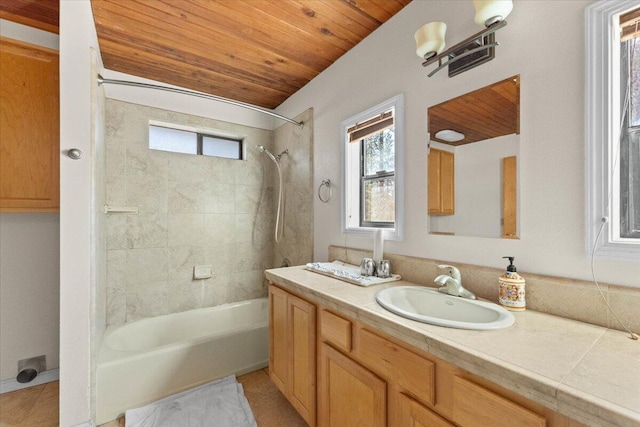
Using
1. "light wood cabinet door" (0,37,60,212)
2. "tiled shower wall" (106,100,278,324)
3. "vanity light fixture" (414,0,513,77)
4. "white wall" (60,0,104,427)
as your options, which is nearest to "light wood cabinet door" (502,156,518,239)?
"vanity light fixture" (414,0,513,77)

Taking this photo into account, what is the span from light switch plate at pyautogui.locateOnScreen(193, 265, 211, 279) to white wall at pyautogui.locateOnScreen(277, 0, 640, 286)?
6.25ft

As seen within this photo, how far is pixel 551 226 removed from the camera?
3.37ft

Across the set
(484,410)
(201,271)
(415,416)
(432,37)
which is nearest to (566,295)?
(484,410)

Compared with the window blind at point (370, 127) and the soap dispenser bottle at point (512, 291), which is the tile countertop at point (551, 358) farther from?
the window blind at point (370, 127)

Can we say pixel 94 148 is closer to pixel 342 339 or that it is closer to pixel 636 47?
pixel 342 339

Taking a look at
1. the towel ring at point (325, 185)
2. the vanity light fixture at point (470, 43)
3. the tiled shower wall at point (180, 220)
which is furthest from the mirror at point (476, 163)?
the tiled shower wall at point (180, 220)

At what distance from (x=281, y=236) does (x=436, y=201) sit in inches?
72.4

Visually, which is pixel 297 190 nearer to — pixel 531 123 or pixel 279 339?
pixel 279 339

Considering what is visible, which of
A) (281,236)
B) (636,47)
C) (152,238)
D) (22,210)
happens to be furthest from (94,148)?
(636,47)

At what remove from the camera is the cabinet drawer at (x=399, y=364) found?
2.77 ft

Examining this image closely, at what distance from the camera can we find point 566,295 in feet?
3.16

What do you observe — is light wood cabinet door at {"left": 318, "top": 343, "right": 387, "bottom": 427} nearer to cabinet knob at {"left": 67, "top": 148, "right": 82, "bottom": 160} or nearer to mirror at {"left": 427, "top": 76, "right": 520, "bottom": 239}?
mirror at {"left": 427, "top": 76, "right": 520, "bottom": 239}

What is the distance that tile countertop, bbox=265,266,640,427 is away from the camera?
54cm

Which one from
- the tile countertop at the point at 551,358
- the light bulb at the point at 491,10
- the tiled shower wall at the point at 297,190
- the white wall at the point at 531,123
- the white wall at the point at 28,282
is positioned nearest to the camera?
the tile countertop at the point at 551,358
